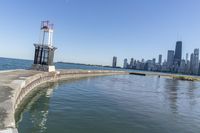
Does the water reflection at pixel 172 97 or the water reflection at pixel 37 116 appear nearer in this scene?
the water reflection at pixel 37 116

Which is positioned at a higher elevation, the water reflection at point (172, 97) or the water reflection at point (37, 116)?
the water reflection at point (37, 116)

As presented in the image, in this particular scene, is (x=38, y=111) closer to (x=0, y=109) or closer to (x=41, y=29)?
(x=0, y=109)

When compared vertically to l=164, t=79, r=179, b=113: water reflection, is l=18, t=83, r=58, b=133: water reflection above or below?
above

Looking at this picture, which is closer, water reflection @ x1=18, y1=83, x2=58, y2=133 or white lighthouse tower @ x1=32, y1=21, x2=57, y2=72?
water reflection @ x1=18, y1=83, x2=58, y2=133

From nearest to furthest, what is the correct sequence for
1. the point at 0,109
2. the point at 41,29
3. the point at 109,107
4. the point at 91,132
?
1. the point at 0,109
2. the point at 91,132
3. the point at 109,107
4. the point at 41,29

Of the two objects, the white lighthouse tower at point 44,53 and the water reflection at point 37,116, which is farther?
the white lighthouse tower at point 44,53

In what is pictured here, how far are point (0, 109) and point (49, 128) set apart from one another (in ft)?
9.71

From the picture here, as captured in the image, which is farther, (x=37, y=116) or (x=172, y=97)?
(x=172, y=97)

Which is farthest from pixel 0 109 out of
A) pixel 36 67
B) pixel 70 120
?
pixel 36 67

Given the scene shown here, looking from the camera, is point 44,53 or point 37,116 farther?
point 44,53

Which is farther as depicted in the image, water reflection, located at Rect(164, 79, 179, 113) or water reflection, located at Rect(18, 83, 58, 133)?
water reflection, located at Rect(164, 79, 179, 113)

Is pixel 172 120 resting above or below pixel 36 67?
below

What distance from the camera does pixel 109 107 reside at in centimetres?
2012

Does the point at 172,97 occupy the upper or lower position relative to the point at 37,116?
lower
